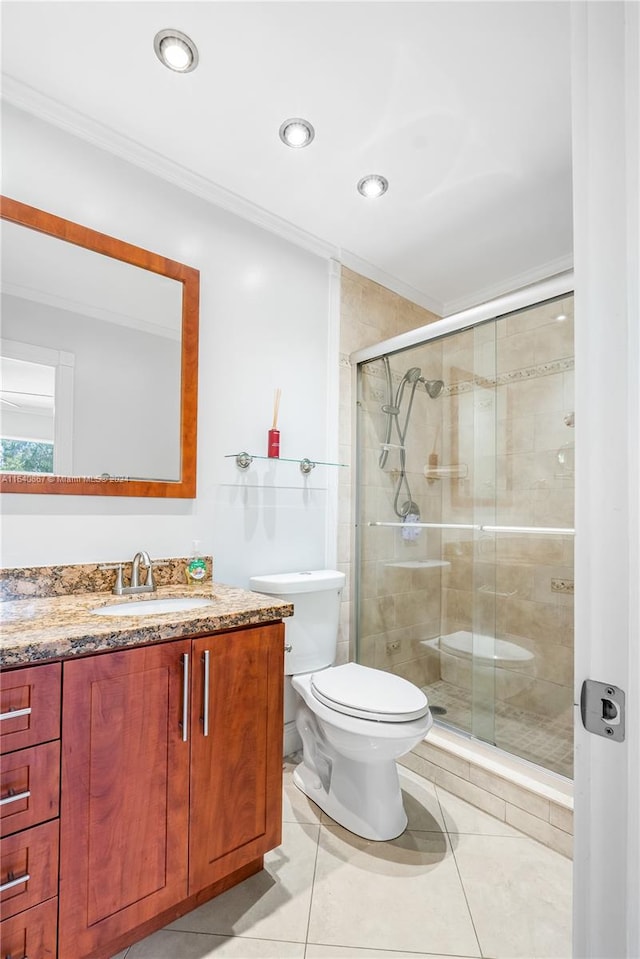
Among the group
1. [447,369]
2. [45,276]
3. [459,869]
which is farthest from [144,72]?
[459,869]

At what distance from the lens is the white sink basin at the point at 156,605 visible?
1.51m

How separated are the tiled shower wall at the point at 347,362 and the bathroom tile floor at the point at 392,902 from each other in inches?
35.1

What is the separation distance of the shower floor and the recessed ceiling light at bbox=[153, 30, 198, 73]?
2.53 metres

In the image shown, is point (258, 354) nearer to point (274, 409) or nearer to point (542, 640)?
point (274, 409)

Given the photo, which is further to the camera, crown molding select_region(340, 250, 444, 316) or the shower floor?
crown molding select_region(340, 250, 444, 316)

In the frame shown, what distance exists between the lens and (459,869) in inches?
59.9

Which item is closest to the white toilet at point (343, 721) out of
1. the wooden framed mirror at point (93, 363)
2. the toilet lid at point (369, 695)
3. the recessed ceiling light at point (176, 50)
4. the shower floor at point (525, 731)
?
the toilet lid at point (369, 695)

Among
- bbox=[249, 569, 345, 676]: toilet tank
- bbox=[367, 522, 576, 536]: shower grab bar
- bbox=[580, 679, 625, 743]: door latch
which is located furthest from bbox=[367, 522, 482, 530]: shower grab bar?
bbox=[580, 679, 625, 743]: door latch

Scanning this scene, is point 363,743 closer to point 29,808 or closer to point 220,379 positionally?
point 29,808

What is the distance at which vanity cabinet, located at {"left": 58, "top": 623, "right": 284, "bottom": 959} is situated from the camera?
108cm

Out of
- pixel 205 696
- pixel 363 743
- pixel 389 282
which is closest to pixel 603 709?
pixel 205 696

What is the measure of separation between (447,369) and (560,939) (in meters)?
2.03

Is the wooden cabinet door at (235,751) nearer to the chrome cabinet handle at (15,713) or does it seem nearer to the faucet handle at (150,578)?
the chrome cabinet handle at (15,713)

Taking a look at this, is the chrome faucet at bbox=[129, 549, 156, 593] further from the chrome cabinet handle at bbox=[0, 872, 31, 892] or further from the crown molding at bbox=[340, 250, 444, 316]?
the crown molding at bbox=[340, 250, 444, 316]
